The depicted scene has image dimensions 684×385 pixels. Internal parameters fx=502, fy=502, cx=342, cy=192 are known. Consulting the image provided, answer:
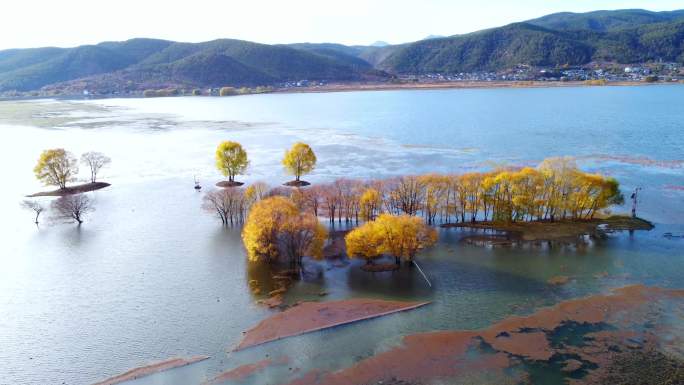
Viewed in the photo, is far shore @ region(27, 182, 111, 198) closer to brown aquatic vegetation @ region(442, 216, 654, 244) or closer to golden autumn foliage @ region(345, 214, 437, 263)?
golden autumn foliage @ region(345, 214, 437, 263)

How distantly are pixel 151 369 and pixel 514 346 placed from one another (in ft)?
60.6

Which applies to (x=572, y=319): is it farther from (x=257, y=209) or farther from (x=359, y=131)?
(x=359, y=131)

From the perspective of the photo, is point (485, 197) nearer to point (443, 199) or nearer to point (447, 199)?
point (447, 199)

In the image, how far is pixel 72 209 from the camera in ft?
163

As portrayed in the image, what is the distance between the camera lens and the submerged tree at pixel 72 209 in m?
49.6

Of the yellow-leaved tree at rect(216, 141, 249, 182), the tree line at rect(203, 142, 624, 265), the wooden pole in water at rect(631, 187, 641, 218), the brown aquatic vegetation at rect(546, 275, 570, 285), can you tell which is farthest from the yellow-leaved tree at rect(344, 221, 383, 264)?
the yellow-leaved tree at rect(216, 141, 249, 182)

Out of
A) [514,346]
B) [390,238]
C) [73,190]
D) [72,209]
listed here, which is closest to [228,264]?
[390,238]

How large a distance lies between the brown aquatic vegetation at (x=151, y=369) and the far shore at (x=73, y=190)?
40802 mm

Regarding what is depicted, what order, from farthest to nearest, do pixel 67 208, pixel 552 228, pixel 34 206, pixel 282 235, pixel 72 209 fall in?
pixel 34 206, pixel 67 208, pixel 72 209, pixel 552 228, pixel 282 235

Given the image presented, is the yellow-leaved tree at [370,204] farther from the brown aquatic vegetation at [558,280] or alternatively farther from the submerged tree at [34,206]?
the submerged tree at [34,206]

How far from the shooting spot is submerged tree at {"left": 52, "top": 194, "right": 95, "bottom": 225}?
163 ft

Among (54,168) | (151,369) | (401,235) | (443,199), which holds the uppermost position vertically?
(54,168)

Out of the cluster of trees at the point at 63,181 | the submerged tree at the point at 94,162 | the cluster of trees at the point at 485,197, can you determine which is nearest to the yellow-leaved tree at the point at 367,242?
the cluster of trees at the point at 485,197

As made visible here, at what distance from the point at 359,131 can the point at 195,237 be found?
57723 mm
